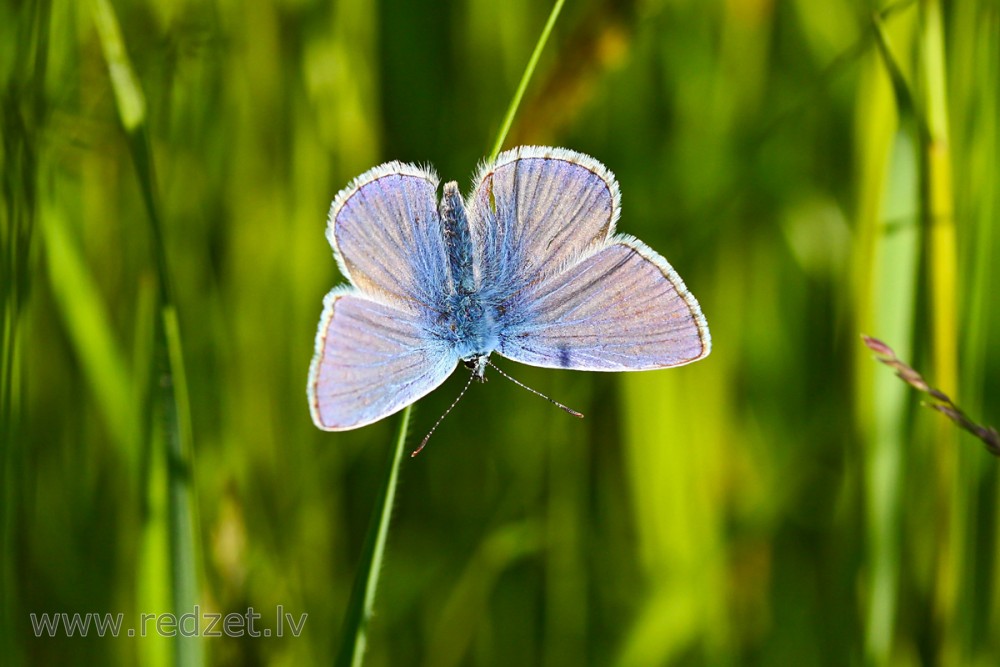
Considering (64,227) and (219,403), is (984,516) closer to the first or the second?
(219,403)

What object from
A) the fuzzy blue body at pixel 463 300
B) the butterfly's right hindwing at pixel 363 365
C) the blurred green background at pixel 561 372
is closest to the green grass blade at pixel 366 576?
the butterfly's right hindwing at pixel 363 365

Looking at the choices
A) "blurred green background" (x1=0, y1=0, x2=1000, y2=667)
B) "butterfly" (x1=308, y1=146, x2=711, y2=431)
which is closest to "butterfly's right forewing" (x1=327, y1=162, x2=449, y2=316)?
"butterfly" (x1=308, y1=146, x2=711, y2=431)

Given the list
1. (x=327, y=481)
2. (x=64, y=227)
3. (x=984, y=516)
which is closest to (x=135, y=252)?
(x=64, y=227)

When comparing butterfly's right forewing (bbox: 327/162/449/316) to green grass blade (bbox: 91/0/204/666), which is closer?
green grass blade (bbox: 91/0/204/666)

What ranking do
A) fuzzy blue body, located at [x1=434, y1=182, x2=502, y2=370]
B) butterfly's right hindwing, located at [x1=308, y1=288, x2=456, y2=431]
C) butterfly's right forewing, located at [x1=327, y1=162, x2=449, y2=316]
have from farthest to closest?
fuzzy blue body, located at [x1=434, y1=182, x2=502, y2=370]
butterfly's right forewing, located at [x1=327, y1=162, x2=449, y2=316]
butterfly's right hindwing, located at [x1=308, y1=288, x2=456, y2=431]

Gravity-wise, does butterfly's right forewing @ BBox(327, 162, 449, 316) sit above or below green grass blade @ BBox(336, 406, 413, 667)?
above

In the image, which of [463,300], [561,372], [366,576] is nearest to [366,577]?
[366,576]

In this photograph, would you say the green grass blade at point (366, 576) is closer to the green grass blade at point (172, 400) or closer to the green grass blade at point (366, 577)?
the green grass blade at point (366, 577)

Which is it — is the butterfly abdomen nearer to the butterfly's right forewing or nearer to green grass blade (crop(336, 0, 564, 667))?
the butterfly's right forewing
